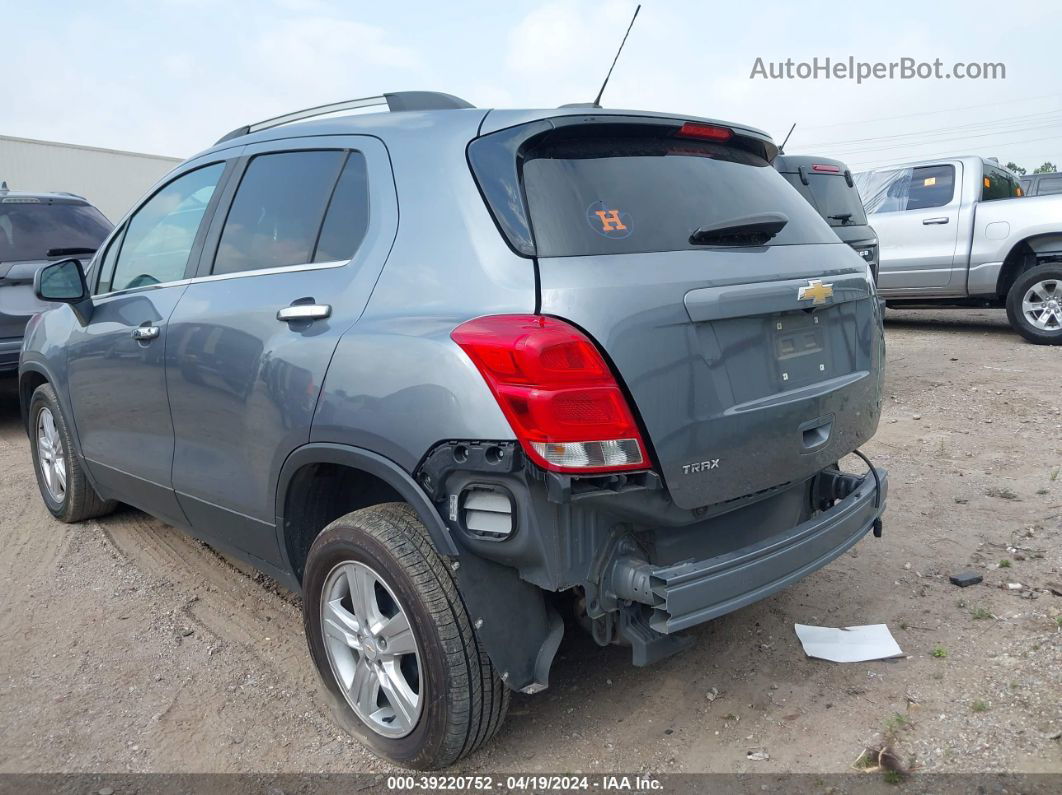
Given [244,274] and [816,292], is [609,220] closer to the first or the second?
[816,292]

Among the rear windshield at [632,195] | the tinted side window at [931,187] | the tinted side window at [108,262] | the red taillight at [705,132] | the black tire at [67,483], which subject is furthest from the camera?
the tinted side window at [931,187]

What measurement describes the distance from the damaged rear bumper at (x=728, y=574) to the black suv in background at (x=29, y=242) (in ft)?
20.4

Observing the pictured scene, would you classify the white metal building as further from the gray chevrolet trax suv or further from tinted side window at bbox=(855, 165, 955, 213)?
the gray chevrolet trax suv

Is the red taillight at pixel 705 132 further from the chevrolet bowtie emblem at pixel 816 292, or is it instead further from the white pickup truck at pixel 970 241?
the white pickup truck at pixel 970 241

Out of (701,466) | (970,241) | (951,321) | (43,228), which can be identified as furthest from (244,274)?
(951,321)

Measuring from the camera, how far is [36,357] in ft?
14.8

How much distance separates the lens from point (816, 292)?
2605 millimetres

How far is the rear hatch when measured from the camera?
2.18m

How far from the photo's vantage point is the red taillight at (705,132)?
8.87ft

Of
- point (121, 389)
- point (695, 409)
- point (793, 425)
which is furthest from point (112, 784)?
point (793, 425)

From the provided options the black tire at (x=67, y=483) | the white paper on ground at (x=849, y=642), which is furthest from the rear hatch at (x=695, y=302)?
the black tire at (x=67, y=483)

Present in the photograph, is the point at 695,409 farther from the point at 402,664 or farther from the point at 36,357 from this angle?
the point at 36,357

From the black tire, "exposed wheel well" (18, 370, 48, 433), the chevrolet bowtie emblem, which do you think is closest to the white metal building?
"exposed wheel well" (18, 370, 48, 433)

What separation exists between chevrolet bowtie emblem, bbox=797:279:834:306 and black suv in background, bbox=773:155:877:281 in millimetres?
4998
